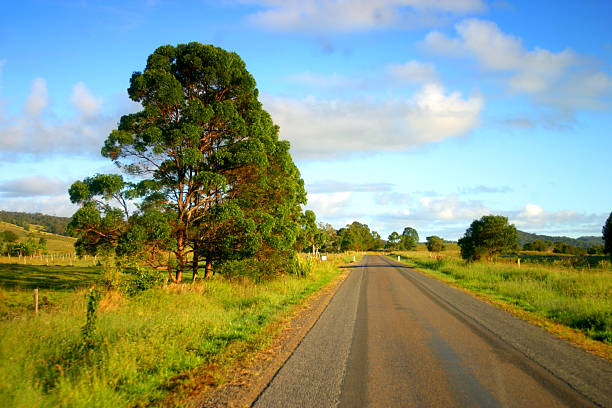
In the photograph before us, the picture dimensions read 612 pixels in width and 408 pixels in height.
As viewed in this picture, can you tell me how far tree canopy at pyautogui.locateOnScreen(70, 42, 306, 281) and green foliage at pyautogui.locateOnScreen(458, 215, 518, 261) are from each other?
27.1 m

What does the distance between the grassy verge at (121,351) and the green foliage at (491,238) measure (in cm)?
3291

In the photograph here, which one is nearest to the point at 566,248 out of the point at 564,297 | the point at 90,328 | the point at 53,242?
the point at 564,297

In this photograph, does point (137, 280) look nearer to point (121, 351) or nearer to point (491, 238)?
point (121, 351)

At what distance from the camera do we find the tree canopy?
15.0 meters

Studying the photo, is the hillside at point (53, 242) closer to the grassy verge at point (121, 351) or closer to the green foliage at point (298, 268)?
the green foliage at point (298, 268)

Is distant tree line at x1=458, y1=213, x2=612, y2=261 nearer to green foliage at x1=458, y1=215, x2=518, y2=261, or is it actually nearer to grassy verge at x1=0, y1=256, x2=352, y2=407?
green foliage at x1=458, y1=215, x2=518, y2=261

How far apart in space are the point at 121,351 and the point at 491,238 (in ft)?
127

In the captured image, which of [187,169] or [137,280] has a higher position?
[187,169]

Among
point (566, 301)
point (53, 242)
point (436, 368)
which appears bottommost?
point (53, 242)

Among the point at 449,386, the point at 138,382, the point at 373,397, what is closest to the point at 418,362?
the point at 449,386

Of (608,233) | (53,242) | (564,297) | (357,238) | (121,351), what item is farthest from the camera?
(357,238)

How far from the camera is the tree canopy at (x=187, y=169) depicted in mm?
14984

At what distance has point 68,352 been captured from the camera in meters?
5.93

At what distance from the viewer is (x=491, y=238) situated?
124 feet
